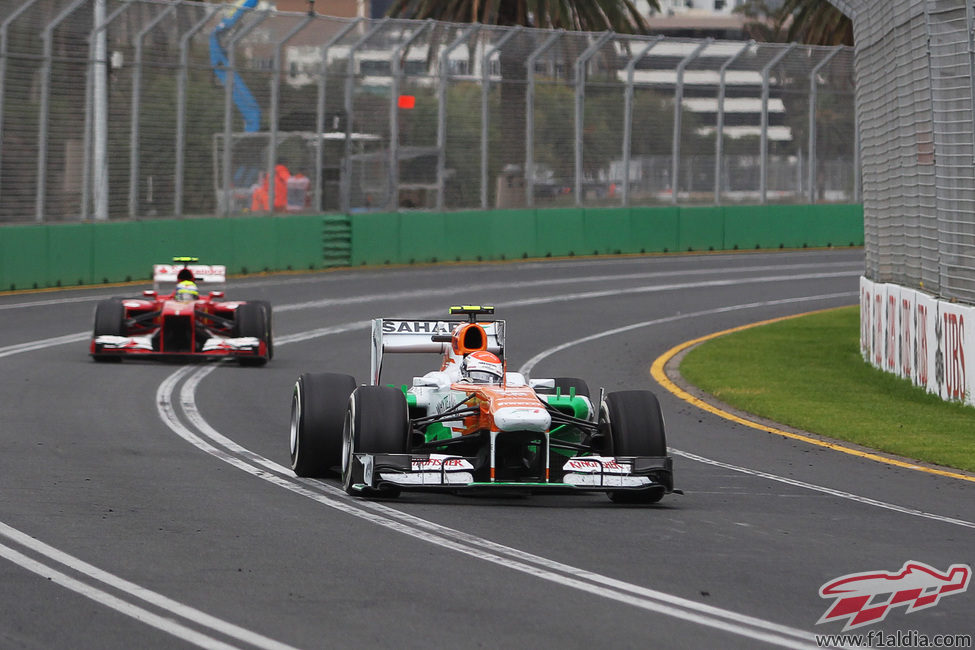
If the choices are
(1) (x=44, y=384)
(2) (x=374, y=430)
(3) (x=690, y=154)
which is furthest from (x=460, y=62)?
(2) (x=374, y=430)

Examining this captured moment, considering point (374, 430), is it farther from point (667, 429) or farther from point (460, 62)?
point (460, 62)

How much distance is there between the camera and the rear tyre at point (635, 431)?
10539 millimetres

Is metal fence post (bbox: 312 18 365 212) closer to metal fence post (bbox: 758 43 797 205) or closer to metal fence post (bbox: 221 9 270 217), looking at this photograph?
metal fence post (bbox: 221 9 270 217)

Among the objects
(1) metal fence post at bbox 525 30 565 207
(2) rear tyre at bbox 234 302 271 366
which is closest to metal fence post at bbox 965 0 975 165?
(2) rear tyre at bbox 234 302 271 366

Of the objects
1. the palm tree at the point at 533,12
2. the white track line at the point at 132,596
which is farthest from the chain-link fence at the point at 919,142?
the palm tree at the point at 533,12

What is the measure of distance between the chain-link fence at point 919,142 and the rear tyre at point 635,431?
7038 millimetres

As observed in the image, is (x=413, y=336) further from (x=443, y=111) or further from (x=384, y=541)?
(x=443, y=111)

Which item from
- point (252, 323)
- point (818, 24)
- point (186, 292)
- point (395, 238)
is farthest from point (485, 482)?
point (818, 24)

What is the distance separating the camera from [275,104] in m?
34.9

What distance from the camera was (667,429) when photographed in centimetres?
1487

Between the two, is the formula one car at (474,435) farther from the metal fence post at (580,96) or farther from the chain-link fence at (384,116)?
the metal fence post at (580,96)

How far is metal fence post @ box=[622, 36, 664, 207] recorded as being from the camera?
41.1m

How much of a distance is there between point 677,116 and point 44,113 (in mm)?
18500

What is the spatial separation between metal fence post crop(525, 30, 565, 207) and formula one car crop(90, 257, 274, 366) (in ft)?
69.0
